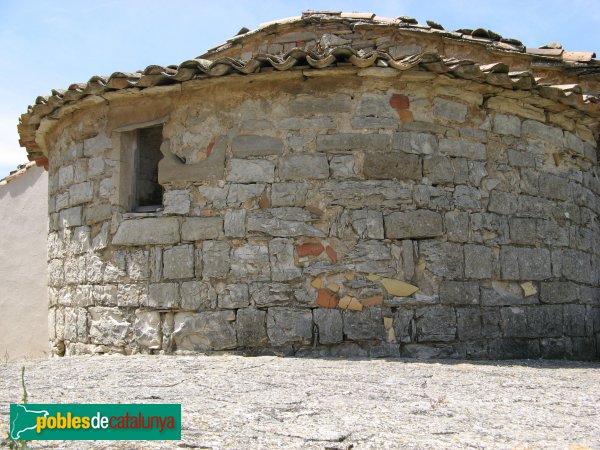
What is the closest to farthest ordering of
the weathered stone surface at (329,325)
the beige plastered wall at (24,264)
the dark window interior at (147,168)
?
the weathered stone surface at (329,325) → the dark window interior at (147,168) → the beige plastered wall at (24,264)

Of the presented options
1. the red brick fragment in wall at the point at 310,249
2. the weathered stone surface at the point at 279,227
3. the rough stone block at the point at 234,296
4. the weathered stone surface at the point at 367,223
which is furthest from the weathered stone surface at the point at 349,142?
the rough stone block at the point at 234,296

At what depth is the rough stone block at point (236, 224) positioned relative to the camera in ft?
17.8

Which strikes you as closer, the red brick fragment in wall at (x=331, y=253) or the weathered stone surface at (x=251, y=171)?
the red brick fragment in wall at (x=331, y=253)

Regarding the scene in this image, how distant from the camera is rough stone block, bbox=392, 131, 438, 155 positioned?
552cm

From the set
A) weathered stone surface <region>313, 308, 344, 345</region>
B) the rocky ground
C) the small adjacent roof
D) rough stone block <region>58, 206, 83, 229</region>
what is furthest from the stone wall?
the rocky ground

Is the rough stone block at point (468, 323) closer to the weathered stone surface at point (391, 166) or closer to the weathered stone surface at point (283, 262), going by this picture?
the weathered stone surface at point (391, 166)

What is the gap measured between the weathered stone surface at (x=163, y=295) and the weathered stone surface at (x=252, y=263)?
0.52 m

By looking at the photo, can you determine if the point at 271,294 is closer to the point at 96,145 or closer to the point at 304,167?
the point at 304,167

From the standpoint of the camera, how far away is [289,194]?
17.8 ft

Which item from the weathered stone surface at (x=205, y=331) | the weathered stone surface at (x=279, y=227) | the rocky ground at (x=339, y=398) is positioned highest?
the weathered stone surface at (x=279, y=227)

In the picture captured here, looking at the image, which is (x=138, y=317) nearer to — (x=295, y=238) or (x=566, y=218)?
(x=295, y=238)

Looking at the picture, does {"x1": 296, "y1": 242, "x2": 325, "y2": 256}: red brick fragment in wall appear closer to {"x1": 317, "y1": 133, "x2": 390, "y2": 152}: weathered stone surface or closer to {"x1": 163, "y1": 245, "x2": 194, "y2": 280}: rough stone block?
{"x1": 317, "y1": 133, "x2": 390, "y2": 152}: weathered stone surface

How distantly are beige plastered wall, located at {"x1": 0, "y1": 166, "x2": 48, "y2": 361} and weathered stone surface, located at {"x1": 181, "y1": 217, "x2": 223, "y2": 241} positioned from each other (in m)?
5.90

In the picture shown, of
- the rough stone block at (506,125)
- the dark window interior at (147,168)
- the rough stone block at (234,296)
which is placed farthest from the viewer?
the dark window interior at (147,168)
